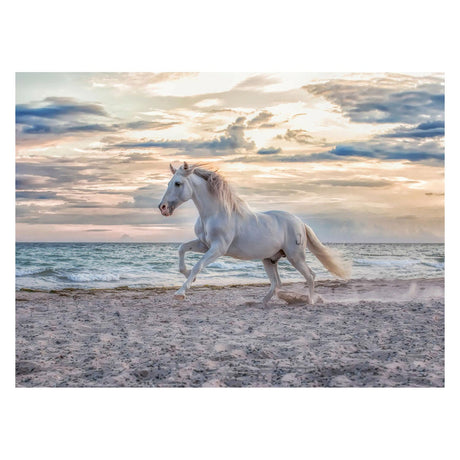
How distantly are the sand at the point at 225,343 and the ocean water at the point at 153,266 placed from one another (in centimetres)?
332

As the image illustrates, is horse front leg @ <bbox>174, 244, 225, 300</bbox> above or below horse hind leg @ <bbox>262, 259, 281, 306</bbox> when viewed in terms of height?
above

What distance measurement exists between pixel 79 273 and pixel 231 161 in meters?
4.74

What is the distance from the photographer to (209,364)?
12.4 ft

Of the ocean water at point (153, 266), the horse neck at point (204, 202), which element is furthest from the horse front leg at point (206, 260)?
the ocean water at point (153, 266)

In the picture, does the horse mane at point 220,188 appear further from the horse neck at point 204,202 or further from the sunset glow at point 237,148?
the sunset glow at point 237,148

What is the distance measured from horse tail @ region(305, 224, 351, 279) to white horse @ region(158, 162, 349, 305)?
150mm

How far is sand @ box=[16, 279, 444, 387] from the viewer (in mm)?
3600

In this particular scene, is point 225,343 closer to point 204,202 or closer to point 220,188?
point 204,202

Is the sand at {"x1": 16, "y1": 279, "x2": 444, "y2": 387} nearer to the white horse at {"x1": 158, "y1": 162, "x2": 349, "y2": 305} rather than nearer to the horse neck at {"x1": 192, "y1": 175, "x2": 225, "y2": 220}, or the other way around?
the white horse at {"x1": 158, "y1": 162, "x2": 349, "y2": 305}

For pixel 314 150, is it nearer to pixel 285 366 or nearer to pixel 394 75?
pixel 394 75

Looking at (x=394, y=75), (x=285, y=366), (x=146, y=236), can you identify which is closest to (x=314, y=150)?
(x=394, y=75)

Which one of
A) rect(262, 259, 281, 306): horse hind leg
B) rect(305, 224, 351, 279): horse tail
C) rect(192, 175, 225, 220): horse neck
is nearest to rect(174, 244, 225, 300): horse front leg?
rect(192, 175, 225, 220): horse neck

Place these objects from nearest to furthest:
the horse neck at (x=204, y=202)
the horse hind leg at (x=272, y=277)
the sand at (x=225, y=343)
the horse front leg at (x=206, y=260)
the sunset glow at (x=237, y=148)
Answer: the sand at (x=225, y=343) → the horse front leg at (x=206, y=260) → the horse neck at (x=204, y=202) → the horse hind leg at (x=272, y=277) → the sunset glow at (x=237, y=148)

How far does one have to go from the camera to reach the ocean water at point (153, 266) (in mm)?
10252
